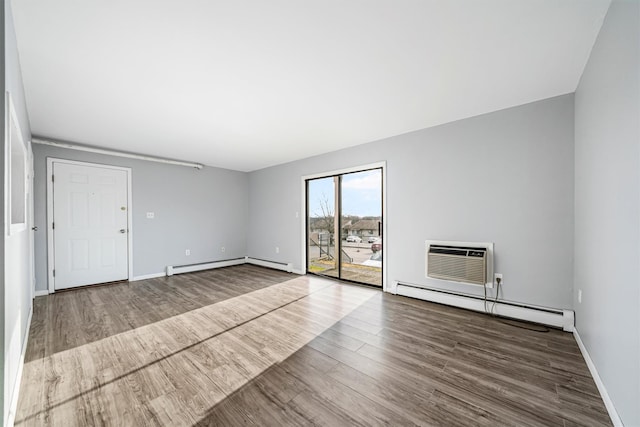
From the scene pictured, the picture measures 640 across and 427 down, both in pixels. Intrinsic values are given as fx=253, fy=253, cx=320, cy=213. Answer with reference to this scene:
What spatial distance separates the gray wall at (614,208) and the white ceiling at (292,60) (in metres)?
0.33

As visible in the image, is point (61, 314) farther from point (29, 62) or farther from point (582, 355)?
point (582, 355)

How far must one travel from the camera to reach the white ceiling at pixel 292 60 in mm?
1554

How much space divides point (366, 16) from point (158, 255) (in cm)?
535

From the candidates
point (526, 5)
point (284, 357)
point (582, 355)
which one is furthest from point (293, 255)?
point (526, 5)

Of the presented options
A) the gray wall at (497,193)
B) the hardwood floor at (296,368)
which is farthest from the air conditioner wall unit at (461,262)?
the hardwood floor at (296,368)

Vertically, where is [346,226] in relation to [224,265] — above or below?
above

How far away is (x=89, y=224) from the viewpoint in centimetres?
430

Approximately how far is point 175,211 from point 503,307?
5.77 meters

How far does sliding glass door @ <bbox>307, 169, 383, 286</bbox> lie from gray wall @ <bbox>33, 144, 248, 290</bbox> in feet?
7.06

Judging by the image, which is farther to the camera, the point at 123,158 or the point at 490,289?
the point at 123,158

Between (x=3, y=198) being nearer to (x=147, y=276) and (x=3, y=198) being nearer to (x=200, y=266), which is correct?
(x=147, y=276)

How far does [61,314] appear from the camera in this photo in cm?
308

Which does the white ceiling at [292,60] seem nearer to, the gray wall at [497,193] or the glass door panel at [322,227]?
the gray wall at [497,193]

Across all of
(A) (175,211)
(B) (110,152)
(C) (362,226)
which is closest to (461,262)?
(C) (362,226)
